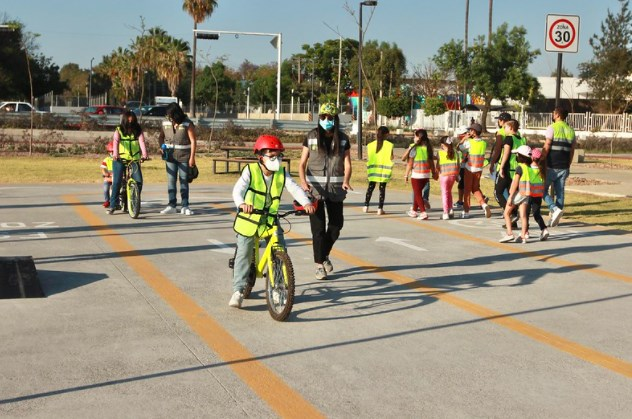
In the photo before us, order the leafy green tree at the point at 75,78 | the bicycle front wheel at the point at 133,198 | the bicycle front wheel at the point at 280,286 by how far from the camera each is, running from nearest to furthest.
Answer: the bicycle front wheel at the point at 280,286 < the bicycle front wheel at the point at 133,198 < the leafy green tree at the point at 75,78

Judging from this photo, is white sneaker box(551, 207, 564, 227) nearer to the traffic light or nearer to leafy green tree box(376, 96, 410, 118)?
the traffic light

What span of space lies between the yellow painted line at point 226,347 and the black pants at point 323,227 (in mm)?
1564

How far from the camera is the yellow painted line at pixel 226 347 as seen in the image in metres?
5.68

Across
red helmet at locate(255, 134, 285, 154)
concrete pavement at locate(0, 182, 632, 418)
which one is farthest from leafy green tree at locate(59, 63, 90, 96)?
red helmet at locate(255, 134, 285, 154)

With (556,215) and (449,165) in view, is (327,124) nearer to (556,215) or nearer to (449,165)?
(556,215)

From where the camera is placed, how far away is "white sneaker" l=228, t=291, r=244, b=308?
27.3 ft

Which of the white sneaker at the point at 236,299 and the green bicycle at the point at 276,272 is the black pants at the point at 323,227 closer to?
the green bicycle at the point at 276,272

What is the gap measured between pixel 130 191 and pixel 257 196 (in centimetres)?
728

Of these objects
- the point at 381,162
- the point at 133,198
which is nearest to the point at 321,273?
the point at 133,198

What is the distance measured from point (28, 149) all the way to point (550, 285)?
84.5ft

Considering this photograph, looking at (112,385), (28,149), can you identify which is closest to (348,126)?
(28,149)

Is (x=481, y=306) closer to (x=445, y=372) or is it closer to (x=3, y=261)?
(x=445, y=372)

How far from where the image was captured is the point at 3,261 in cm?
937

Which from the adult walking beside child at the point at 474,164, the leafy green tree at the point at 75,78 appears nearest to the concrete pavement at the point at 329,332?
the adult walking beside child at the point at 474,164
